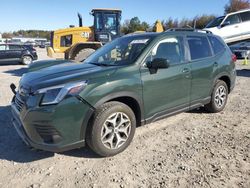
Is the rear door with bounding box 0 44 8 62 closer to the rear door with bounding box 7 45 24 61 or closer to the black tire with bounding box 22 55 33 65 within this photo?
the rear door with bounding box 7 45 24 61

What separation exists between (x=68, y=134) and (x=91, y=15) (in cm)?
1092

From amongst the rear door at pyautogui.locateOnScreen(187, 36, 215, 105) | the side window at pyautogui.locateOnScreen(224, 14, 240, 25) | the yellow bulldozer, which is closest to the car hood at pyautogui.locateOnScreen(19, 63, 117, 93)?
the rear door at pyautogui.locateOnScreen(187, 36, 215, 105)

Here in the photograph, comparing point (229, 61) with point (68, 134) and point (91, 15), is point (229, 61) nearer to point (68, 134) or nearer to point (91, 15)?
point (68, 134)

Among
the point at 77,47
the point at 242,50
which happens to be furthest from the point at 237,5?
the point at 77,47

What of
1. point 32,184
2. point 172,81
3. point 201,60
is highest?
point 201,60

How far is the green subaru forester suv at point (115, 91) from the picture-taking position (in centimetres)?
376

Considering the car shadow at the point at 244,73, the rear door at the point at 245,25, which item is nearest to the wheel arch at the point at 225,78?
the car shadow at the point at 244,73

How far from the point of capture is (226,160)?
4.05 meters

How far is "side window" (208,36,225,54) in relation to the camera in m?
6.04

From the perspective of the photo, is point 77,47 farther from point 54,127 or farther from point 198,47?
point 54,127

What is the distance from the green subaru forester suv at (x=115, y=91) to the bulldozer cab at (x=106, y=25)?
27.2 feet

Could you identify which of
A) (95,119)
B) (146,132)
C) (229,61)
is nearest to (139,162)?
(95,119)

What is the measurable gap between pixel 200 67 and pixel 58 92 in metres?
2.85

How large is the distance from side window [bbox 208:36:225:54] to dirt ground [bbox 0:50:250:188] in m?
1.53
